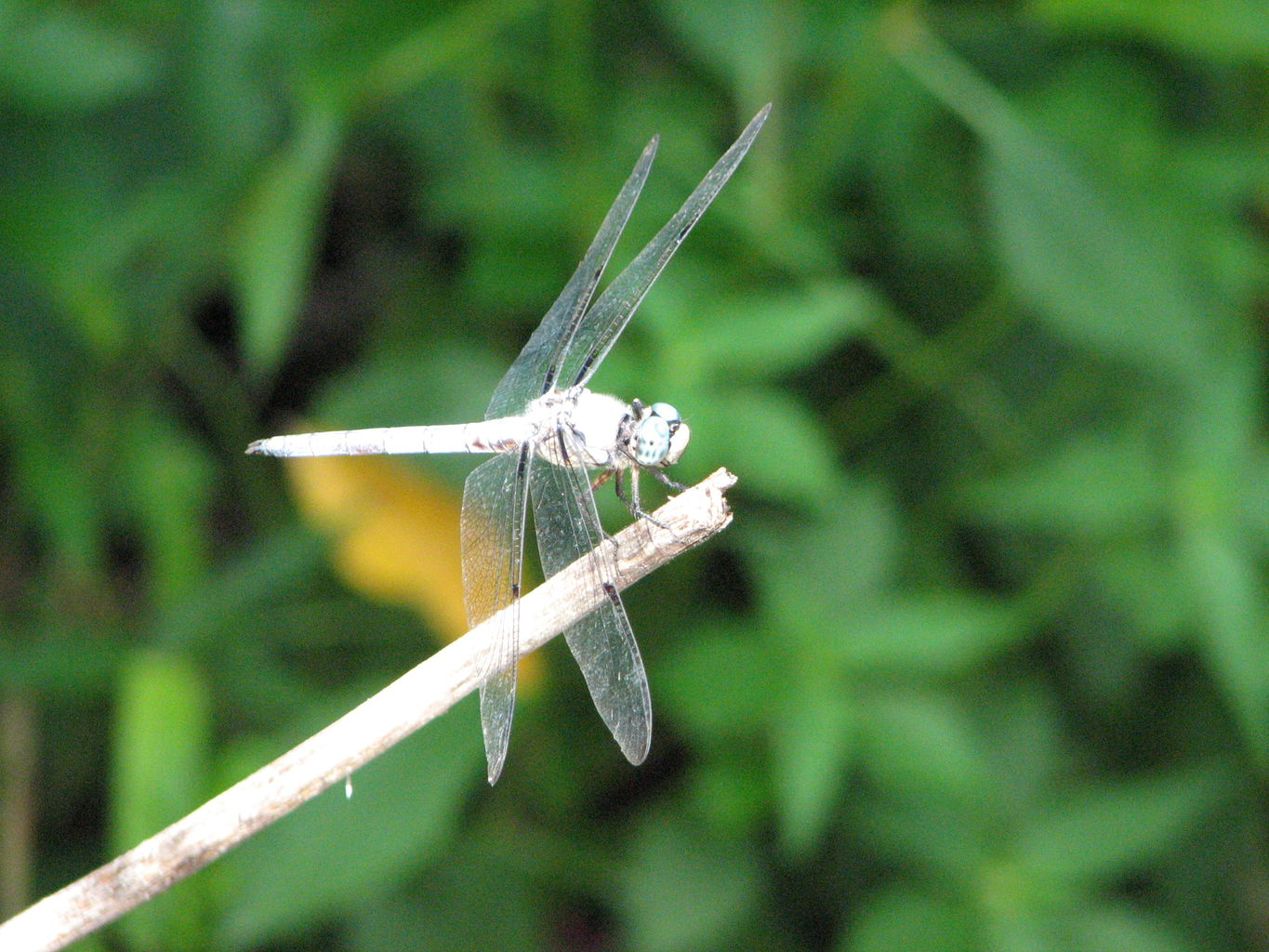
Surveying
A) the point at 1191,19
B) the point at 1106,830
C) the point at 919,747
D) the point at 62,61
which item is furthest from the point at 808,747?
the point at 62,61

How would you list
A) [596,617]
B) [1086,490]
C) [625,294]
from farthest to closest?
1. [1086,490]
2. [625,294]
3. [596,617]

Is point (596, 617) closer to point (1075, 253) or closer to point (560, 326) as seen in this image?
point (560, 326)

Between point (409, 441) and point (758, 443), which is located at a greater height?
point (409, 441)

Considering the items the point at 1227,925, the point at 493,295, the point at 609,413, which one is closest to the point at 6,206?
the point at 493,295

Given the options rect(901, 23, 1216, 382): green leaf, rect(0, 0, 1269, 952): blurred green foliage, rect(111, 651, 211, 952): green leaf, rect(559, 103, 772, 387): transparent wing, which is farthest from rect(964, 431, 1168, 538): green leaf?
rect(111, 651, 211, 952): green leaf

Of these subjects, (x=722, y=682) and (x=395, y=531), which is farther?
(x=395, y=531)

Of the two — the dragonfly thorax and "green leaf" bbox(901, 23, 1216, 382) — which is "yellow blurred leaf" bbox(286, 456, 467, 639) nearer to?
the dragonfly thorax
